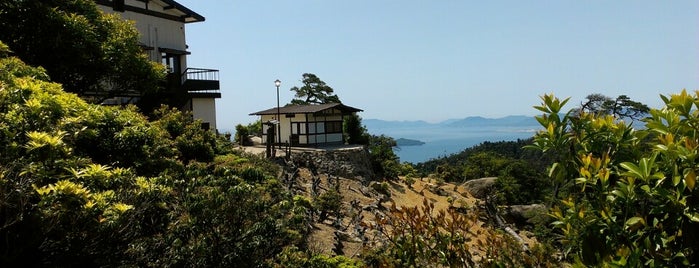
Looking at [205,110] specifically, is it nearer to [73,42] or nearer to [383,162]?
[73,42]

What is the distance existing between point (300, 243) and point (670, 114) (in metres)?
8.15

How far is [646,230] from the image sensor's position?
197cm

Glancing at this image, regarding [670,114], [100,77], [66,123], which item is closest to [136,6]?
[100,77]

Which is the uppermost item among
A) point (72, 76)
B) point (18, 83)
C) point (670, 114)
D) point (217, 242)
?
point (72, 76)

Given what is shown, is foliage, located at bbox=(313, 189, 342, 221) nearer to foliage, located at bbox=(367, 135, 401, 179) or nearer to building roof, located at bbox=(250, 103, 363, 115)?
building roof, located at bbox=(250, 103, 363, 115)

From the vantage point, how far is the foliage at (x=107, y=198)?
3416mm

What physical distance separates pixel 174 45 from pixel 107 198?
19361mm

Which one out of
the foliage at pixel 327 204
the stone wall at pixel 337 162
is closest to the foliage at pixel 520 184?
the stone wall at pixel 337 162


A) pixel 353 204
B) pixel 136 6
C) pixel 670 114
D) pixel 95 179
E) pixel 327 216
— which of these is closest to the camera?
pixel 670 114

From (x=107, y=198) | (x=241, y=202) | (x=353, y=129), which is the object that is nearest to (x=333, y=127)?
(x=353, y=129)

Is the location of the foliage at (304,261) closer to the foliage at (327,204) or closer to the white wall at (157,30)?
the foliage at (327,204)

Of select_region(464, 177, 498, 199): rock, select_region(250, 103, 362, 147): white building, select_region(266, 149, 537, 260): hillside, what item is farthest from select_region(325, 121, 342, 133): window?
select_region(464, 177, 498, 199): rock

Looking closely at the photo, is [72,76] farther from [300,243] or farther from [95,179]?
[95,179]

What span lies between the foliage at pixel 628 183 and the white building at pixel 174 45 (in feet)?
65.0
